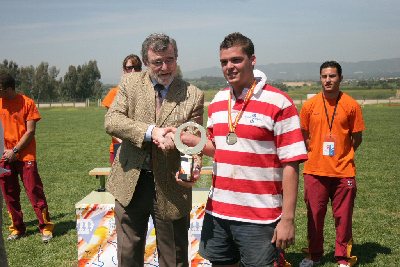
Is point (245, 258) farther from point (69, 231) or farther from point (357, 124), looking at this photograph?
point (69, 231)

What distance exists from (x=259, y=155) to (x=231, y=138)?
0.21 m

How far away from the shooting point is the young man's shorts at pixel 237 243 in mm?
2865

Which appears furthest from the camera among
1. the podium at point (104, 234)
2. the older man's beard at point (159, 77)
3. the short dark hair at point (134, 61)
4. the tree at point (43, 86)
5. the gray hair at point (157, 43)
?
the tree at point (43, 86)

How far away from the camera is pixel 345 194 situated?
511 centimetres

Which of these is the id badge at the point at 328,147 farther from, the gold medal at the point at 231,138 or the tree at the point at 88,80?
the tree at the point at 88,80

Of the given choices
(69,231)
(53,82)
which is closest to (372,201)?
(69,231)

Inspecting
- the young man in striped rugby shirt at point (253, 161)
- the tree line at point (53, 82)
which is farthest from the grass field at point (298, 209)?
the tree line at point (53, 82)

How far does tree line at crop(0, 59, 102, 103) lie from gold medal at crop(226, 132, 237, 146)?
87.0 m

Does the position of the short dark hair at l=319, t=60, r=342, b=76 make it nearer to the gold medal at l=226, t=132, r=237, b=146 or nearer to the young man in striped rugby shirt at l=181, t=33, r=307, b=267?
the young man in striped rugby shirt at l=181, t=33, r=307, b=267

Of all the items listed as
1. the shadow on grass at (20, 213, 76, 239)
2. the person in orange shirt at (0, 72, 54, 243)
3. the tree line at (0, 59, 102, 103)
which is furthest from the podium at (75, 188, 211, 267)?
the tree line at (0, 59, 102, 103)

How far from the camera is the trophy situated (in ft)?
9.66

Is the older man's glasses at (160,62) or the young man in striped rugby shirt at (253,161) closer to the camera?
the young man in striped rugby shirt at (253,161)

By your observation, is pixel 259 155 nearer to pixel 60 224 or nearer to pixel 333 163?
pixel 333 163

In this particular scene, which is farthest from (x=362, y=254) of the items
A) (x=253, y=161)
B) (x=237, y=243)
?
(x=253, y=161)
